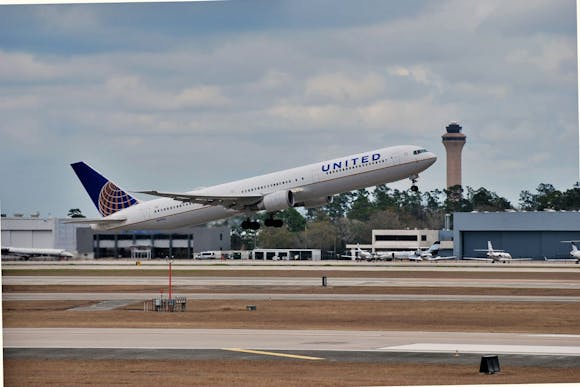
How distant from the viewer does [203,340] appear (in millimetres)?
37750

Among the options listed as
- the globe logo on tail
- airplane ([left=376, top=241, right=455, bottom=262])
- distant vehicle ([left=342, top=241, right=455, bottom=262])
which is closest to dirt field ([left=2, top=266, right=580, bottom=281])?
the globe logo on tail

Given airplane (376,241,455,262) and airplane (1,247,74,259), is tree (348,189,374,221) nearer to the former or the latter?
airplane (376,241,455,262)

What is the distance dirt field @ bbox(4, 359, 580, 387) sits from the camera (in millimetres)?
28578

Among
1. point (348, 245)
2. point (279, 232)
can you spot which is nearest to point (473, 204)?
point (348, 245)

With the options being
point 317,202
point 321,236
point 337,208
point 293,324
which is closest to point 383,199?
point 337,208

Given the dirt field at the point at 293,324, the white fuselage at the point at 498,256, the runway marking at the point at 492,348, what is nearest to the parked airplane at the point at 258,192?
the dirt field at the point at 293,324

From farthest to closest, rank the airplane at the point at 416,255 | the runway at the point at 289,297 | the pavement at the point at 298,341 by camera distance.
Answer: the airplane at the point at 416,255, the runway at the point at 289,297, the pavement at the point at 298,341

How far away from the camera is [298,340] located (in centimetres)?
3762

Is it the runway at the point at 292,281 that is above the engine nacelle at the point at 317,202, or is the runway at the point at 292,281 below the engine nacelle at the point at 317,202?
below

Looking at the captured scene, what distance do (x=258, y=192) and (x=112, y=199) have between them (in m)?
18.0

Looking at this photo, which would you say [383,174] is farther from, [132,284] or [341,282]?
[132,284]

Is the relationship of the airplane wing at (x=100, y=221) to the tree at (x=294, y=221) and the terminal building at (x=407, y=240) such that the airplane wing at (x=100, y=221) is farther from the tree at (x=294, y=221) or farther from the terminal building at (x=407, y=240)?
the terminal building at (x=407, y=240)

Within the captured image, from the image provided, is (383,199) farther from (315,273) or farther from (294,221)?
(315,273)

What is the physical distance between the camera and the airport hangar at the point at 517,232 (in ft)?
477
